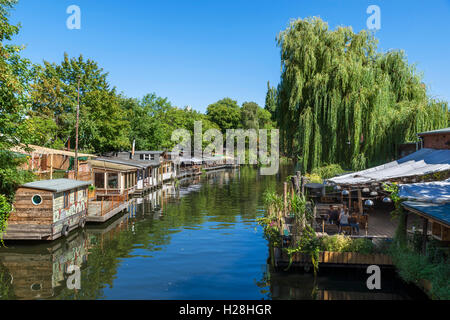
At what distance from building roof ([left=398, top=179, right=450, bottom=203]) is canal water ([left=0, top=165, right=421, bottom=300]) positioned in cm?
359

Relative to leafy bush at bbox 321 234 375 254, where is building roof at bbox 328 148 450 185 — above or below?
above

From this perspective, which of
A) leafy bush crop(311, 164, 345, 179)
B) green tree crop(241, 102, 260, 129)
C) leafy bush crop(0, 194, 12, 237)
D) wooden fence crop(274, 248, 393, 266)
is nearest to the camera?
wooden fence crop(274, 248, 393, 266)

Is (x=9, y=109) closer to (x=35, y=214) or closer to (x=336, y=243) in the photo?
(x=35, y=214)

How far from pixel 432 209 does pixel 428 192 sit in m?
1.28

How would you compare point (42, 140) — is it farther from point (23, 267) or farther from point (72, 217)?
point (23, 267)

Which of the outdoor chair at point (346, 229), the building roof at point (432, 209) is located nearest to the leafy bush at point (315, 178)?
the outdoor chair at point (346, 229)

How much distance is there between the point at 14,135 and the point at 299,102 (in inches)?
794

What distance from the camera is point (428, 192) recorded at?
13562 millimetres

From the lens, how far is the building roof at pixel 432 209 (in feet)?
36.6

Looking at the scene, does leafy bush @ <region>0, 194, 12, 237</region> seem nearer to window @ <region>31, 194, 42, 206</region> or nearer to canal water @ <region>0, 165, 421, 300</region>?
window @ <region>31, 194, 42, 206</region>

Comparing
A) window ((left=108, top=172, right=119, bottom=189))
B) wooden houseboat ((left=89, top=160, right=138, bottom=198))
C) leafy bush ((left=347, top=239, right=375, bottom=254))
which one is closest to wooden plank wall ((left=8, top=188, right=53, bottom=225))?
wooden houseboat ((left=89, top=160, right=138, bottom=198))

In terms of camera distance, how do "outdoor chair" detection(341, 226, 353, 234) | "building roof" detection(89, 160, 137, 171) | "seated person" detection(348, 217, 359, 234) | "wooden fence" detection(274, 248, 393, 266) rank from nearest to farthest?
1. "wooden fence" detection(274, 248, 393, 266)
2. "seated person" detection(348, 217, 359, 234)
3. "outdoor chair" detection(341, 226, 353, 234)
4. "building roof" detection(89, 160, 137, 171)

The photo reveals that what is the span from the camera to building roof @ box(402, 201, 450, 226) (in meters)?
11.2
